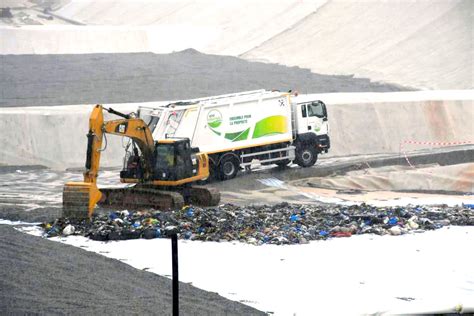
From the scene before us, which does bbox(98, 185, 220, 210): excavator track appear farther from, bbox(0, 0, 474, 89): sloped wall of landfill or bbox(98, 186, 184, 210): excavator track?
bbox(0, 0, 474, 89): sloped wall of landfill

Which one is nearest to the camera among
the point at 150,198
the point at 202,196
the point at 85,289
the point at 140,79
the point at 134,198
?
the point at 85,289

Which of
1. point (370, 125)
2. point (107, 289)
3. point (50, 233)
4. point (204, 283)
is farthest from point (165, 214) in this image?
point (370, 125)

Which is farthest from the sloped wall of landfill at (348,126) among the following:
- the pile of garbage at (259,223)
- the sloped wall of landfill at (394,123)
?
the pile of garbage at (259,223)

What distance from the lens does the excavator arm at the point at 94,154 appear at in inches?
746

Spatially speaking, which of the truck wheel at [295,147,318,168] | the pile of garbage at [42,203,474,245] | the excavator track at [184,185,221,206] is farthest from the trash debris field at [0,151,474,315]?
the truck wheel at [295,147,318,168]

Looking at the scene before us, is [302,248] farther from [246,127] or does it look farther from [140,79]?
[140,79]

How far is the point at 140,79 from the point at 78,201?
23027 mm

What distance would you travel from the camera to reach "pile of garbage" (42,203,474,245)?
17.4 m

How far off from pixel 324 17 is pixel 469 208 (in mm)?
35071

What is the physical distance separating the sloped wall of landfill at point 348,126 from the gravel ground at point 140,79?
4.74 meters

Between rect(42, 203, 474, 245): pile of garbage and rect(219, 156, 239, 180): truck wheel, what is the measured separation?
18.9ft

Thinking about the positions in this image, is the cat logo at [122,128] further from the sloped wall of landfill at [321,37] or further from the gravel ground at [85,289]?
the sloped wall of landfill at [321,37]

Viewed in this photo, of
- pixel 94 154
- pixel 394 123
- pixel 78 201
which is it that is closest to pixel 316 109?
pixel 394 123

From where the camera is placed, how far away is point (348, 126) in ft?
112
